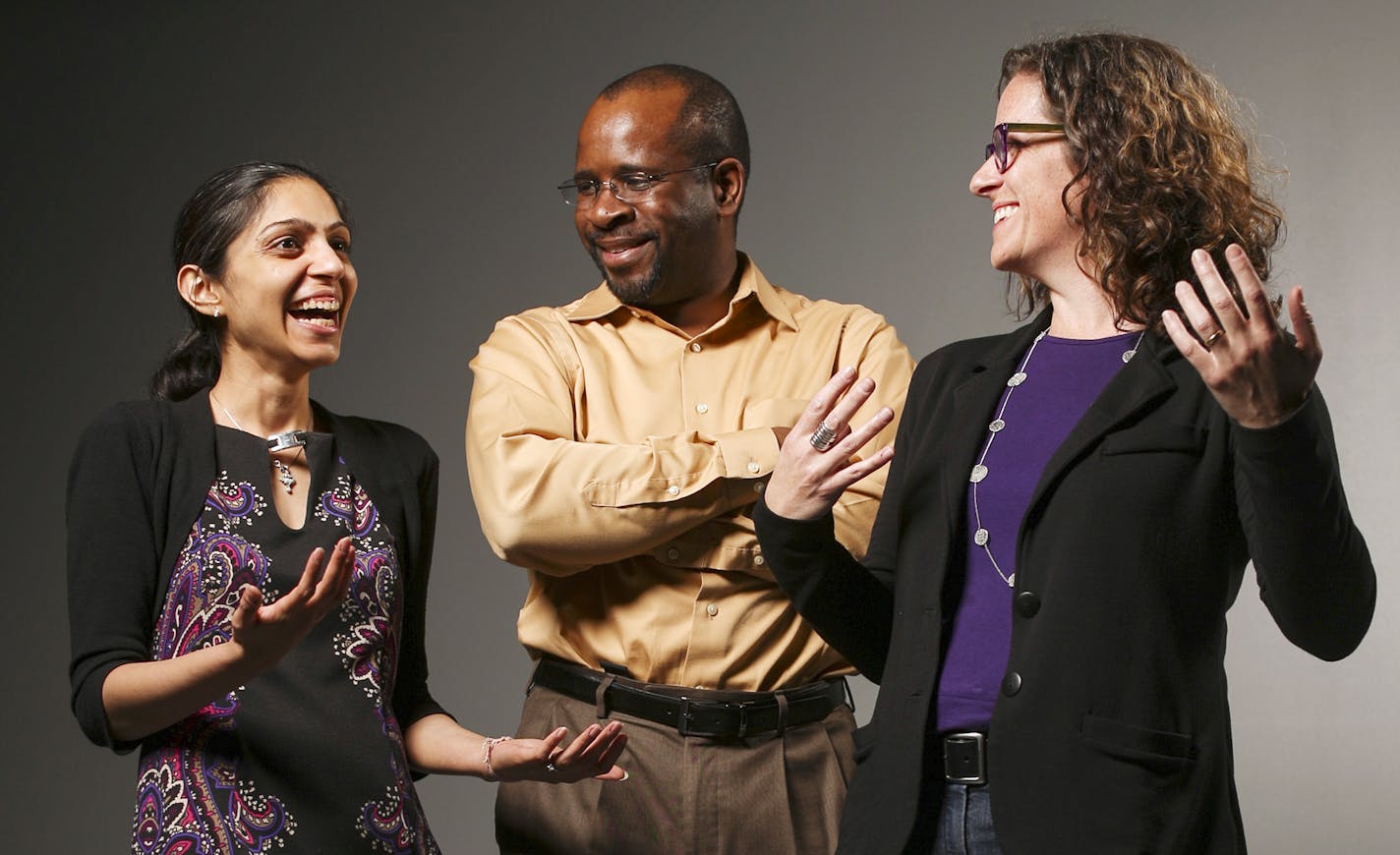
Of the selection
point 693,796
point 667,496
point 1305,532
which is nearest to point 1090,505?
point 1305,532

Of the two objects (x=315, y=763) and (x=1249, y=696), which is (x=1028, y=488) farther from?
(x=1249, y=696)

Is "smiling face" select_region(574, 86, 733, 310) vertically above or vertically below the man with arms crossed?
above

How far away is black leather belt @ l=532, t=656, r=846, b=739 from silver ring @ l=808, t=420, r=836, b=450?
668 millimetres

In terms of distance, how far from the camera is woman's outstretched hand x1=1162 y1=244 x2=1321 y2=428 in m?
1.63

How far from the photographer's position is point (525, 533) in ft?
8.28

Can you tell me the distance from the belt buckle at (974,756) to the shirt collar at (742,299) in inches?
42.2

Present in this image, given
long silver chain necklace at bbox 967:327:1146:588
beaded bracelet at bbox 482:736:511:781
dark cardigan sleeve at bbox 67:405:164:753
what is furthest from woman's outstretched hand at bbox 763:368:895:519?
dark cardigan sleeve at bbox 67:405:164:753

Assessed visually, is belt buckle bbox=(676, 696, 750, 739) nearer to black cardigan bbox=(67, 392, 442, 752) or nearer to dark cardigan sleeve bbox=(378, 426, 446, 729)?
dark cardigan sleeve bbox=(378, 426, 446, 729)

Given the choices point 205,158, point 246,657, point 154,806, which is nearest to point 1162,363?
point 246,657

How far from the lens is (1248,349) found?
164cm

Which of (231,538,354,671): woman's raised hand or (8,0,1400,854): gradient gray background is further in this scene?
(8,0,1400,854): gradient gray background

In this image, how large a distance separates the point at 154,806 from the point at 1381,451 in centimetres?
384

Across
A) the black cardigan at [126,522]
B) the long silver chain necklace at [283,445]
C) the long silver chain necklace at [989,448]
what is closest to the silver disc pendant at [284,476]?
the long silver chain necklace at [283,445]

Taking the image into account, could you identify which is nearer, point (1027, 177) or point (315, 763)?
point (1027, 177)
